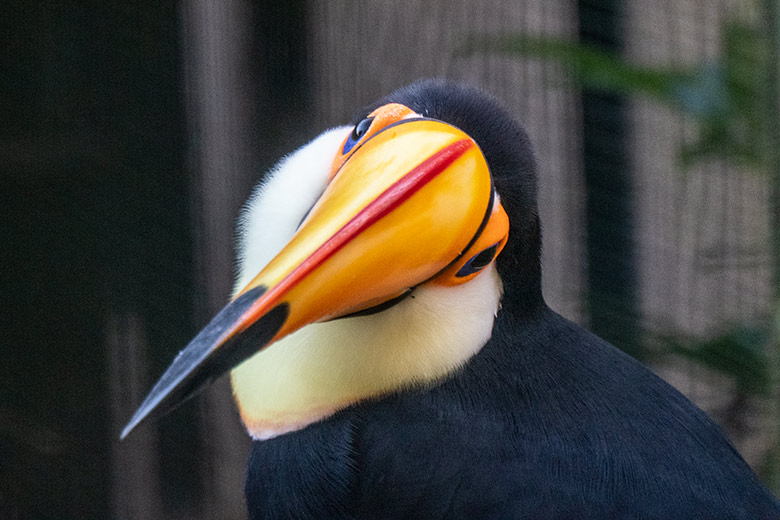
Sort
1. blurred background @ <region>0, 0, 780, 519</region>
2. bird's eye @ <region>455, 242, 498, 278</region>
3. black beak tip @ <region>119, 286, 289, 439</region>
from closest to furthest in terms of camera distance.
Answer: black beak tip @ <region>119, 286, 289, 439</region> → bird's eye @ <region>455, 242, 498, 278</region> → blurred background @ <region>0, 0, 780, 519</region>

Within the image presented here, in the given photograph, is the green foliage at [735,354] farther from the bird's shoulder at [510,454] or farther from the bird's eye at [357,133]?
the bird's eye at [357,133]

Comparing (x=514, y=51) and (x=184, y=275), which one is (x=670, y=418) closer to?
(x=514, y=51)

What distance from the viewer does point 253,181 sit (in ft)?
4.13

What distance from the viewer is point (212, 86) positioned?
4.25ft

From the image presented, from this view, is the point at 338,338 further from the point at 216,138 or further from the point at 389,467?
the point at 216,138

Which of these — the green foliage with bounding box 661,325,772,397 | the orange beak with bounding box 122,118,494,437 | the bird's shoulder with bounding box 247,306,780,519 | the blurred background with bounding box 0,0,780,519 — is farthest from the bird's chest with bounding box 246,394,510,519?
the green foliage with bounding box 661,325,772,397

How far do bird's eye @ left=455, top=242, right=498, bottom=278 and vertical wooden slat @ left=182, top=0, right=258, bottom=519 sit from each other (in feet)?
2.22

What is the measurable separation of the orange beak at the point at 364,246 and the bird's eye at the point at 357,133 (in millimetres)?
30

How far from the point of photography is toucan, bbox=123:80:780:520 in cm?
67

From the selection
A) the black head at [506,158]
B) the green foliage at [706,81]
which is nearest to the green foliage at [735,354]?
the green foliage at [706,81]

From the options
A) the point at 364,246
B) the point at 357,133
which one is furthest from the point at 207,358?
the point at 357,133

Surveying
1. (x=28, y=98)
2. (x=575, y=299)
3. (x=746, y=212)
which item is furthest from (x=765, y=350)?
(x=28, y=98)

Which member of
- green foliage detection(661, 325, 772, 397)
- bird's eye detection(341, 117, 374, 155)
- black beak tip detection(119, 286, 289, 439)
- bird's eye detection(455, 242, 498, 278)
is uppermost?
bird's eye detection(341, 117, 374, 155)

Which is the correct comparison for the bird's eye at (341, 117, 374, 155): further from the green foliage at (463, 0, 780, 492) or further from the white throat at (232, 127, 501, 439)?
the green foliage at (463, 0, 780, 492)
